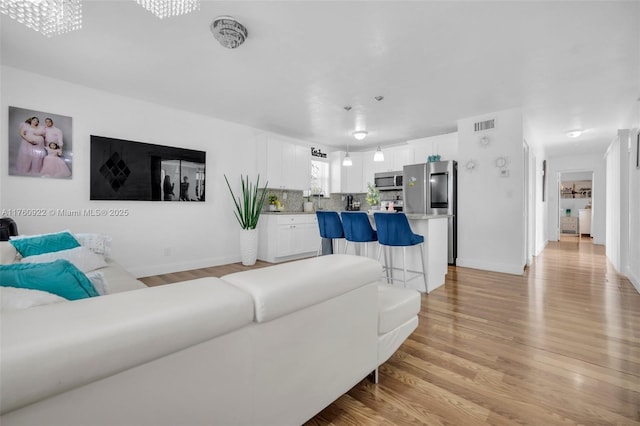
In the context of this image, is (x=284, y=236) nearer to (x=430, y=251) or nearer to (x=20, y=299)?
(x=430, y=251)

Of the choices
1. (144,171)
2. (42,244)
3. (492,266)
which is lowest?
(492,266)

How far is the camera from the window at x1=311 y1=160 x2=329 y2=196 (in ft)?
22.5

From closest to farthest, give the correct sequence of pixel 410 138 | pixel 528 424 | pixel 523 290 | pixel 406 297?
pixel 528 424 → pixel 406 297 → pixel 523 290 → pixel 410 138

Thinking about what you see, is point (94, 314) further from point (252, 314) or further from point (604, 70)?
point (604, 70)

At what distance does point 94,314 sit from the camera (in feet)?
2.32

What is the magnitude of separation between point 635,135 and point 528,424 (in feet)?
14.4

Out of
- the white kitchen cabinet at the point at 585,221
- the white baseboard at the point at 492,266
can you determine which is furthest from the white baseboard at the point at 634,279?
the white kitchen cabinet at the point at 585,221

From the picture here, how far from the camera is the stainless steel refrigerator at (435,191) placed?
16.0 feet

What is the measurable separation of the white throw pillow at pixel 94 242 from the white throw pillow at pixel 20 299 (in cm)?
242

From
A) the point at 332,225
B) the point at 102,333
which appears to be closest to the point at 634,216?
the point at 332,225

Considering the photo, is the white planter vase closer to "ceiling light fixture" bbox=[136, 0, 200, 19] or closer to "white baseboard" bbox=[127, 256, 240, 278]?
"white baseboard" bbox=[127, 256, 240, 278]

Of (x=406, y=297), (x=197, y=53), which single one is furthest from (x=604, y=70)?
(x=197, y=53)

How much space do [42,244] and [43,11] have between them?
68.4 inches

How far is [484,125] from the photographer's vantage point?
14.8 ft
